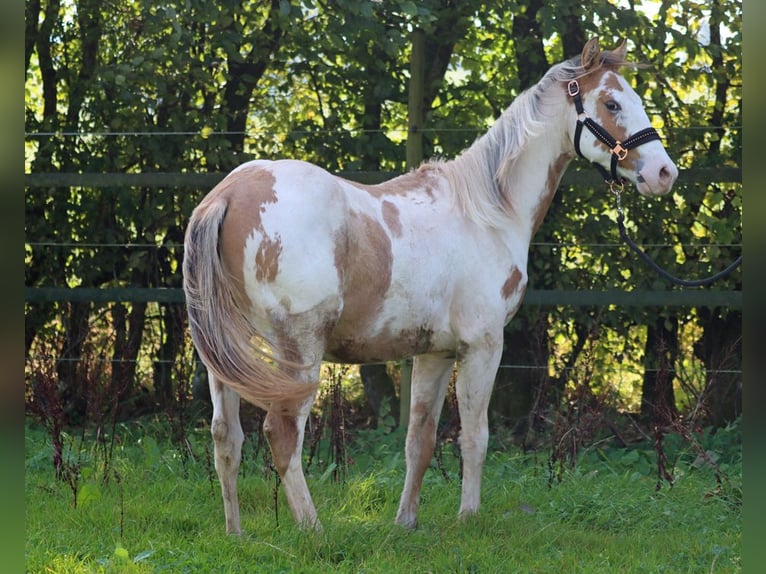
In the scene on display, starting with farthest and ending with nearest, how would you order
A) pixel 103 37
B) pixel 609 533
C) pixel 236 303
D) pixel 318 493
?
pixel 103 37, pixel 318 493, pixel 609 533, pixel 236 303

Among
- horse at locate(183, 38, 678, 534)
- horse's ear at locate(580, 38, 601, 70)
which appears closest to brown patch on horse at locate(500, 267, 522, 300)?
horse at locate(183, 38, 678, 534)

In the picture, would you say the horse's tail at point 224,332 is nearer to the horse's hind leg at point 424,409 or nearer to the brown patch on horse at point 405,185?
the brown patch on horse at point 405,185

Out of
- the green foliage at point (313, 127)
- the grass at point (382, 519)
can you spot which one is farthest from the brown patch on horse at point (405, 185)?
the green foliage at point (313, 127)

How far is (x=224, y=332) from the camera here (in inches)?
134

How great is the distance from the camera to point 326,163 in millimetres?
6641

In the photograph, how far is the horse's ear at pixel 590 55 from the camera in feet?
13.8

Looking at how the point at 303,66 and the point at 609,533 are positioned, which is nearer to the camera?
the point at 609,533

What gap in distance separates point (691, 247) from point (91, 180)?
177 inches

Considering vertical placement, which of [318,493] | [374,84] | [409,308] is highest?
[374,84]

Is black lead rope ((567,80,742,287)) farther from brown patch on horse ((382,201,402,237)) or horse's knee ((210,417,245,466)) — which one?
horse's knee ((210,417,245,466))

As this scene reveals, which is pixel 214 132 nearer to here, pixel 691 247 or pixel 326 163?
pixel 326 163

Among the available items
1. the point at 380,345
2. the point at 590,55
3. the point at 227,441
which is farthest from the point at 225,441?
the point at 590,55

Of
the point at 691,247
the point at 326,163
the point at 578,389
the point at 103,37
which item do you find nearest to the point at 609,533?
the point at 578,389

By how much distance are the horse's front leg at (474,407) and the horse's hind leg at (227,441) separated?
3.58 ft
